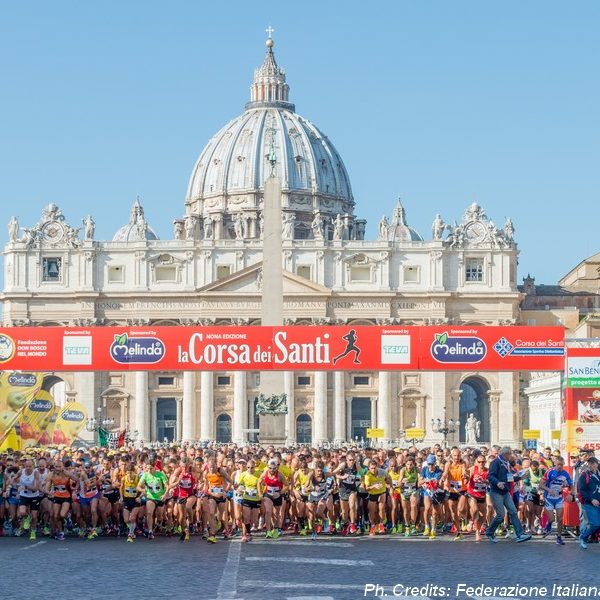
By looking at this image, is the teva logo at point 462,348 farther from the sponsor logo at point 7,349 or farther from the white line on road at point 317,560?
the white line on road at point 317,560

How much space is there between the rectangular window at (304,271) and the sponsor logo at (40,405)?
155 feet

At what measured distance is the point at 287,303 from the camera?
102 m

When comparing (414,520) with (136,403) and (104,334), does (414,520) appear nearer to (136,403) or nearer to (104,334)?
(104,334)

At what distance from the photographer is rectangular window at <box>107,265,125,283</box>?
10438 centimetres

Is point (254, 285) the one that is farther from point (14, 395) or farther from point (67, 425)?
point (14, 395)

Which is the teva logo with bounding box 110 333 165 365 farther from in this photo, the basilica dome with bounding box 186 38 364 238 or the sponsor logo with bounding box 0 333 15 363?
the basilica dome with bounding box 186 38 364 238

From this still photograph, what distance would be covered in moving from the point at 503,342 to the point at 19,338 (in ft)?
50.9

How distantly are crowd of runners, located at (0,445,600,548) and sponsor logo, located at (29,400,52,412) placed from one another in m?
25.3

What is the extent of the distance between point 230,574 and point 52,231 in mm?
86865

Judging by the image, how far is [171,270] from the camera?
104625 mm

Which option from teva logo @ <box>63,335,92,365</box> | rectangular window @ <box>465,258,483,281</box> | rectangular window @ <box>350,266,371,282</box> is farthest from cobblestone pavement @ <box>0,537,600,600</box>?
rectangular window @ <box>465,258,483,281</box>

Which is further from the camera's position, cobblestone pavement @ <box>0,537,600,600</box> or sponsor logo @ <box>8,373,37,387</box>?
sponsor logo @ <box>8,373,37,387</box>

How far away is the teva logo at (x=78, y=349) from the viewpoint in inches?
1911

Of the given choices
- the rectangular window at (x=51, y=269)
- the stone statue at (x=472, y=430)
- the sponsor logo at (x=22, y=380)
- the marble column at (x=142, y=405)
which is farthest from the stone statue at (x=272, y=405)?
the rectangular window at (x=51, y=269)
